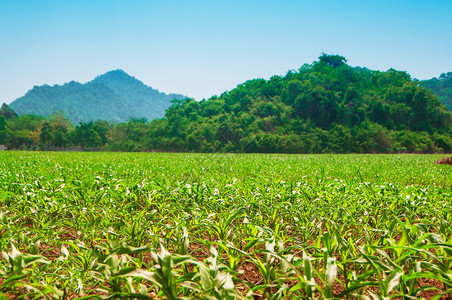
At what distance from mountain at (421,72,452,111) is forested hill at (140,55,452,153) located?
32.3m

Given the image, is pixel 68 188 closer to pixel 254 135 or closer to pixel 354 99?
pixel 254 135

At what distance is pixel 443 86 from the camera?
84750 mm

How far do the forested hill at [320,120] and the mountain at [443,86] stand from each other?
106 ft

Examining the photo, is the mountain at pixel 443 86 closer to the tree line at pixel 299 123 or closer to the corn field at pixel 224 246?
the tree line at pixel 299 123

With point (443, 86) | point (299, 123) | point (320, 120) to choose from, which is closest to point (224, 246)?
point (299, 123)

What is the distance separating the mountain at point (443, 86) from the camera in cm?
7779

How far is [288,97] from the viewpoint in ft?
175

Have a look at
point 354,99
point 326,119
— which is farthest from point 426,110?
point 326,119

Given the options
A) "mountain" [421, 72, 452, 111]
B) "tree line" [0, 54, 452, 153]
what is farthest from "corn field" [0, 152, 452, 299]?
"mountain" [421, 72, 452, 111]

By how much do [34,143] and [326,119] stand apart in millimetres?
57478

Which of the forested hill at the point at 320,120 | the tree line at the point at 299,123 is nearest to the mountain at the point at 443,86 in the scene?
the tree line at the point at 299,123

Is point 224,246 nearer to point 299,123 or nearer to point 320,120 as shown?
point 299,123

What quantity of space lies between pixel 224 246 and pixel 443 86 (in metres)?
108

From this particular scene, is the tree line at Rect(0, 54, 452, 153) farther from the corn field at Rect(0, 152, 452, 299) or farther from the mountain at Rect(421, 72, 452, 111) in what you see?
the corn field at Rect(0, 152, 452, 299)
